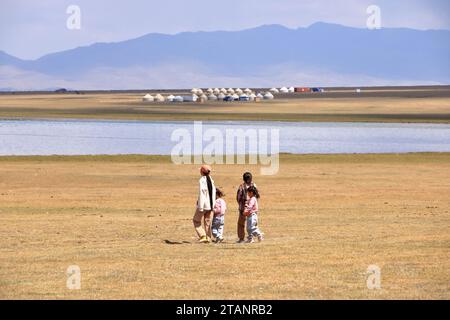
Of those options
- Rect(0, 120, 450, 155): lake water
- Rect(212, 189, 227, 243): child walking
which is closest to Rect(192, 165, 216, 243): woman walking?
Rect(212, 189, 227, 243): child walking

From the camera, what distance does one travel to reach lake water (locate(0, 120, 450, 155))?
230 feet

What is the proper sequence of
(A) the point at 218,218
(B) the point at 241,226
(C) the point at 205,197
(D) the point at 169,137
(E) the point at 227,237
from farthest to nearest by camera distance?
(D) the point at 169,137
(E) the point at 227,237
(B) the point at 241,226
(A) the point at 218,218
(C) the point at 205,197

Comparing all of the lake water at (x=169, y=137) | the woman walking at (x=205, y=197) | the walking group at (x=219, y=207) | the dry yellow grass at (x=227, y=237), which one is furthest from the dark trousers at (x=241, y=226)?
the lake water at (x=169, y=137)

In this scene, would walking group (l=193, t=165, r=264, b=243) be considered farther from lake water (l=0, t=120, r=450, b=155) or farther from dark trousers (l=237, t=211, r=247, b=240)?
lake water (l=0, t=120, r=450, b=155)

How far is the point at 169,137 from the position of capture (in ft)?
280

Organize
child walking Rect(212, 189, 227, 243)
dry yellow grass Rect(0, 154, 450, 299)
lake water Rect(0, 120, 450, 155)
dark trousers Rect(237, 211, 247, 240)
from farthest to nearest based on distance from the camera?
1. lake water Rect(0, 120, 450, 155)
2. dark trousers Rect(237, 211, 247, 240)
3. child walking Rect(212, 189, 227, 243)
4. dry yellow grass Rect(0, 154, 450, 299)

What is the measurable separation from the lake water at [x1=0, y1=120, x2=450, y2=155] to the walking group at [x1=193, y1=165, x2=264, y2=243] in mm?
41763

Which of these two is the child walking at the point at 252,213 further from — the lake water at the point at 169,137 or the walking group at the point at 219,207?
the lake water at the point at 169,137

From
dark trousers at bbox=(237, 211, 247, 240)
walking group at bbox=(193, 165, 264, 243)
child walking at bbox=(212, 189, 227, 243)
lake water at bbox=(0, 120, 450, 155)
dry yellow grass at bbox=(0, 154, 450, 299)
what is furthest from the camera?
lake water at bbox=(0, 120, 450, 155)

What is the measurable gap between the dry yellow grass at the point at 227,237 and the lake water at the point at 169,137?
22.1 metres

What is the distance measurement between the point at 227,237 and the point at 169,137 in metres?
60.1

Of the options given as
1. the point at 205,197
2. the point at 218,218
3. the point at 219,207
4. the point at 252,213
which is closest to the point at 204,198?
the point at 205,197

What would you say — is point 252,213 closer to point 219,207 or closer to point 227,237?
point 219,207
